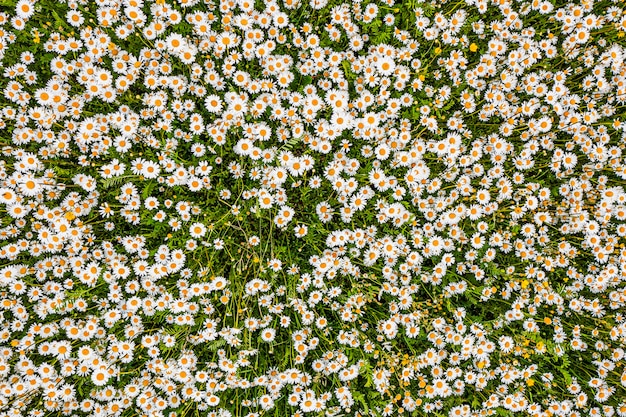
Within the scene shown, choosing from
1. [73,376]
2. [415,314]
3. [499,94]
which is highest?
[499,94]

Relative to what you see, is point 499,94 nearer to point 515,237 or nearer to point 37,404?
point 515,237

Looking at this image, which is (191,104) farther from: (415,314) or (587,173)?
(587,173)

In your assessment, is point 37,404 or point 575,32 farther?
point 575,32

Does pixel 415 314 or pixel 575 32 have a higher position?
pixel 575 32

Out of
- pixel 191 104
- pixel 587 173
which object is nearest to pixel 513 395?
pixel 587 173

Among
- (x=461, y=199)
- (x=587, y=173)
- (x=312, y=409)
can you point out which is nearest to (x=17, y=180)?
(x=312, y=409)

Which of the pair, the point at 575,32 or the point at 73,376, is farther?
the point at 575,32
